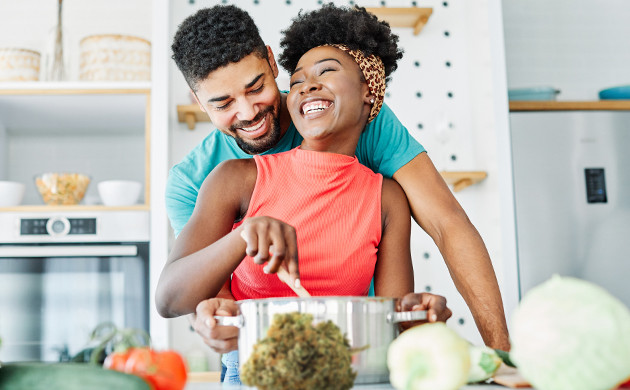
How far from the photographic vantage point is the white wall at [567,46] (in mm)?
3537

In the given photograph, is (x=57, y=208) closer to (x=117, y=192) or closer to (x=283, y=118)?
(x=117, y=192)

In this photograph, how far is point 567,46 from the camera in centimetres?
357

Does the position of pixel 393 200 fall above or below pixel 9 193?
below

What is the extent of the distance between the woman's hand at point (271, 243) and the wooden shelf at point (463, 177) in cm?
202

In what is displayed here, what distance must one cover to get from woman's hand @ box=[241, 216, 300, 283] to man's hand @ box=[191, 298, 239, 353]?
0.24 ft

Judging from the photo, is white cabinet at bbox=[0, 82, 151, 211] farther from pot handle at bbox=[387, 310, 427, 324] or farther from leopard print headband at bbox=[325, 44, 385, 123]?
pot handle at bbox=[387, 310, 427, 324]

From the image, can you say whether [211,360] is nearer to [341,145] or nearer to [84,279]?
[84,279]

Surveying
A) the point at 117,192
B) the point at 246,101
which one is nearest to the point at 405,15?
the point at 117,192

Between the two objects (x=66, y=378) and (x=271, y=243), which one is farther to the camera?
(x=271, y=243)

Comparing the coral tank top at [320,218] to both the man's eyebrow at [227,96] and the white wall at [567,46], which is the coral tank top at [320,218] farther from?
the white wall at [567,46]

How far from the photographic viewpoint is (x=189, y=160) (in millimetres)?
1448

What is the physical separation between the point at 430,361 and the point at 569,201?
2.52 m

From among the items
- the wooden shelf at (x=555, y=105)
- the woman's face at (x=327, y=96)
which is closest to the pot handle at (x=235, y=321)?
the woman's face at (x=327, y=96)

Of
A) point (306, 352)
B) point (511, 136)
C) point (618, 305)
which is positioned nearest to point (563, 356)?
point (618, 305)
